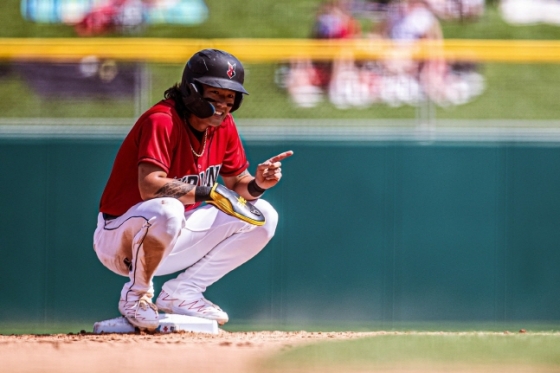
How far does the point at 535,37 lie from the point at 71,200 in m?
4.54

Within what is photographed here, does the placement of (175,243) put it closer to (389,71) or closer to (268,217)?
(268,217)

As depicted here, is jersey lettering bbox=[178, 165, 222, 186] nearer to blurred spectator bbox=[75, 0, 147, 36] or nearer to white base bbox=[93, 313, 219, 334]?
white base bbox=[93, 313, 219, 334]

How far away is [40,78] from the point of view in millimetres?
6148

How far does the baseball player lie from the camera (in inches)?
146

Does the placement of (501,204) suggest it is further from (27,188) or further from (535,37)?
(27,188)

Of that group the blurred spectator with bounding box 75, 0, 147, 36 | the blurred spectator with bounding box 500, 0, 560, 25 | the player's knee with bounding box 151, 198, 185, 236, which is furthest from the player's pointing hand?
the blurred spectator with bounding box 500, 0, 560, 25

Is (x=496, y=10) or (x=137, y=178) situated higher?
(x=496, y=10)

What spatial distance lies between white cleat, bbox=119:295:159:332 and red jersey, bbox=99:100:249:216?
439mm

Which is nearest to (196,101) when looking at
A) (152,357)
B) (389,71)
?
(152,357)

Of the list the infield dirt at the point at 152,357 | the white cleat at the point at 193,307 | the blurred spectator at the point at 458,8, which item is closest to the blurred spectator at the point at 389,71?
the blurred spectator at the point at 458,8

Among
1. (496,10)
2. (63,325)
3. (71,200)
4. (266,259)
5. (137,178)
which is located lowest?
(63,325)

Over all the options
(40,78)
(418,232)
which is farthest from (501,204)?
(40,78)

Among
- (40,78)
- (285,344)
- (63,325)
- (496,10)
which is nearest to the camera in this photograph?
(285,344)

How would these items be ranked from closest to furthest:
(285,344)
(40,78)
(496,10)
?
(285,344), (40,78), (496,10)
